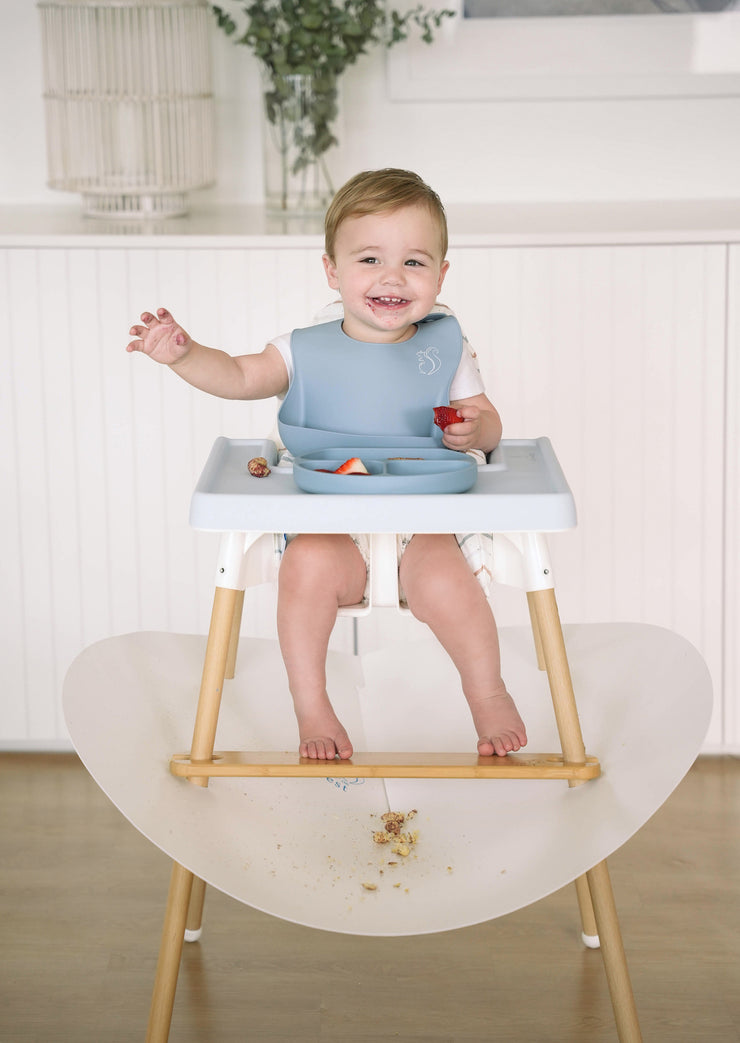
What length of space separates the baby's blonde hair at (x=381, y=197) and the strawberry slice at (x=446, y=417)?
19cm

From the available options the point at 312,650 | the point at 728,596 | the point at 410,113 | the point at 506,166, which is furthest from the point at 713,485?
the point at 312,650

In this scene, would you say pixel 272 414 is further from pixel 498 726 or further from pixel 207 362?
pixel 498 726

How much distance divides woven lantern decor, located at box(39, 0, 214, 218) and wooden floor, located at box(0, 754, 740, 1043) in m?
1.08

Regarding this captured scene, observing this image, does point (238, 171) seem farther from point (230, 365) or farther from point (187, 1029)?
point (187, 1029)

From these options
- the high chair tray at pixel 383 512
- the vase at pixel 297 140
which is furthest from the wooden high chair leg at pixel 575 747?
the vase at pixel 297 140

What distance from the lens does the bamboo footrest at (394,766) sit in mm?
1113

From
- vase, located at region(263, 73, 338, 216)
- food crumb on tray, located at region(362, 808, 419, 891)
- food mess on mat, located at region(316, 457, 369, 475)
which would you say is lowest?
food crumb on tray, located at region(362, 808, 419, 891)

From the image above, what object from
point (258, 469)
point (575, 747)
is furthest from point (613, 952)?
point (258, 469)

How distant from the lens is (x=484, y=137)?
7.23ft

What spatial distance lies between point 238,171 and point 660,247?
0.81 metres

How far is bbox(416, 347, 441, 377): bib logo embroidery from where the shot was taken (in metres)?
1.27

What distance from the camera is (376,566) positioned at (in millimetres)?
1259

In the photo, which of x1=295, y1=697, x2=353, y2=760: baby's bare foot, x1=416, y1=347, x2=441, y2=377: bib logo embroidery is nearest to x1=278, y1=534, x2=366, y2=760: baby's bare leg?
x1=295, y1=697, x2=353, y2=760: baby's bare foot

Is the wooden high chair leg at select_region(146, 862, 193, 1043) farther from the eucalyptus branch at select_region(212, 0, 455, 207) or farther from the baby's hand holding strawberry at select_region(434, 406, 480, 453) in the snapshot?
the eucalyptus branch at select_region(212, 0, 455, 207)
